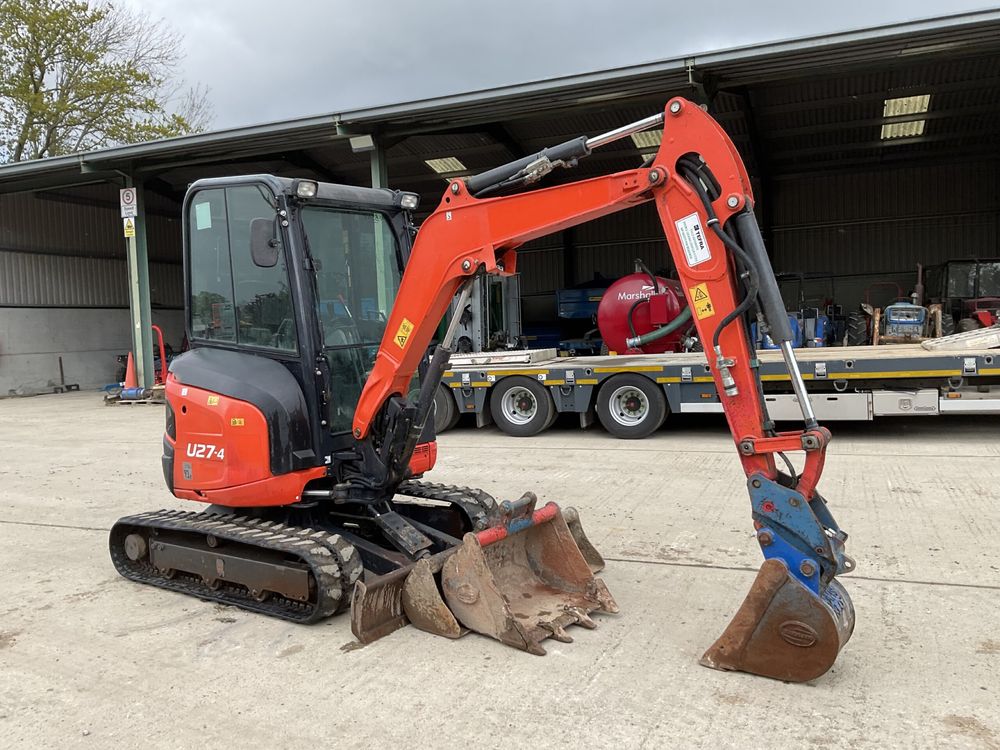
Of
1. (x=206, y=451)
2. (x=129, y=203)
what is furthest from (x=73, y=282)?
(x=206, y=451)

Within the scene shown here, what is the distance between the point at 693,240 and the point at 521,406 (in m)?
8.28

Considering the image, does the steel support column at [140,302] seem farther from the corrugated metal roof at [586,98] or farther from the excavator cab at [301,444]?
the excavator cab at [301,444]

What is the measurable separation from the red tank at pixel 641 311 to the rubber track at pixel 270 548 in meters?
9.25

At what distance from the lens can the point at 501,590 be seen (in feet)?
14.9

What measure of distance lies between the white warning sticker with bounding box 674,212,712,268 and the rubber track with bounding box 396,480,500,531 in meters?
2.17

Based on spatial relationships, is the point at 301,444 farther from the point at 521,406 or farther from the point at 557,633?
the point at 521,406

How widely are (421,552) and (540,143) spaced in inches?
686

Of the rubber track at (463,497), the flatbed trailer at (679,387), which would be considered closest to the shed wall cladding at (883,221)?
the flatbed trailer at (679,387)

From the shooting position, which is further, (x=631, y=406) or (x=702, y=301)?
(x=631, y=406)

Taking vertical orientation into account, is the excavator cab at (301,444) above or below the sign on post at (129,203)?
below

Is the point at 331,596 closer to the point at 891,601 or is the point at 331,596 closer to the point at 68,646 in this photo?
the point at 68,646

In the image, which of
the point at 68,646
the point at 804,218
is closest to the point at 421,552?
the point at 68,646

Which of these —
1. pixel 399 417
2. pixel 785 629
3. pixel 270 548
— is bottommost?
pixel 785 629

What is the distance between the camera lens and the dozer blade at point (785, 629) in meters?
3.45
